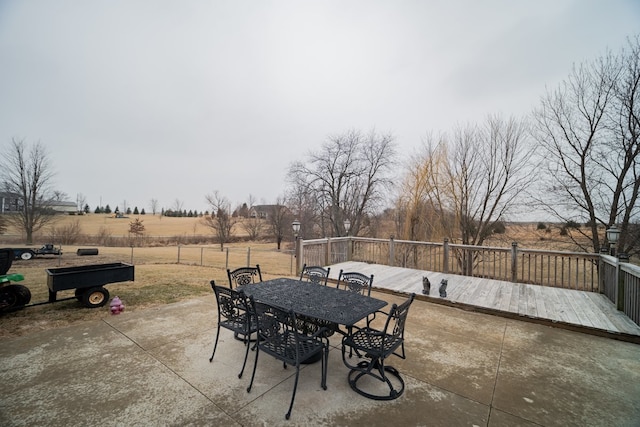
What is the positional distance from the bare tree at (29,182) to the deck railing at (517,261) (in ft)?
64.4

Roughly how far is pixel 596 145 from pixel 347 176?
36.7 ft

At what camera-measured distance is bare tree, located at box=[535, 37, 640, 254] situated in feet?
21.8

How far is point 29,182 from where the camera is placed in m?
16.0

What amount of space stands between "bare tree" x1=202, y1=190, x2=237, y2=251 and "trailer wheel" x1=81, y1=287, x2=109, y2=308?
23.3 m

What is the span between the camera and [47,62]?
7820 millimetres

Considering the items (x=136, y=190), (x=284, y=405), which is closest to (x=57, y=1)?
(x=284, y=405)

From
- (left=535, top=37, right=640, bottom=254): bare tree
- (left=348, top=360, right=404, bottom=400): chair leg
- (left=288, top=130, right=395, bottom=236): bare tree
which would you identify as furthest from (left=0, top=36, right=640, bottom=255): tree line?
(left=348, top=360, right=404, bottom=400): chair leg

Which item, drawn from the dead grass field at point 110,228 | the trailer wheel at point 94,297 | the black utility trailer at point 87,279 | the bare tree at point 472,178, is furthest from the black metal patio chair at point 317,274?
the dead grass field at point 110,228

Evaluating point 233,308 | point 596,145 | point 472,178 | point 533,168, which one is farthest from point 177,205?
point 596,145

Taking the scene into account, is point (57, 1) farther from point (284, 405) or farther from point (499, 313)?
point (499, 313)

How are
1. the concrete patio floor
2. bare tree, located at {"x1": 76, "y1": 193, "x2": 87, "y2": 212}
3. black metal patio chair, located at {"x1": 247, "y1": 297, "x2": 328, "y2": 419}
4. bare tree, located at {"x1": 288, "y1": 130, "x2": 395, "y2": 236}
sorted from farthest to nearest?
1. bare tree, located at {"x1": 76, "y1": 193, "x2": 87, "y2": 212}
2. bare tree, located at {"x1": 288, "y1": 130, "x2": 395, "y2": 236}
3. black metal patio chair, located at {"x1": 247, "y1": 297, "x2": 328, "y2": 419}
4. the concrete patio floor

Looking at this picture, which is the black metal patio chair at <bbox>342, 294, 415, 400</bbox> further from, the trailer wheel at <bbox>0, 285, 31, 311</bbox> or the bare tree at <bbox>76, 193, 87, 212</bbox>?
the bare tree at <bbox>76, 193, 87, 212</bbox>

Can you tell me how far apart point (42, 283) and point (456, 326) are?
1009 cm

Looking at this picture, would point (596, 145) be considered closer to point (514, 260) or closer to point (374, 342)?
point (514, 260)
